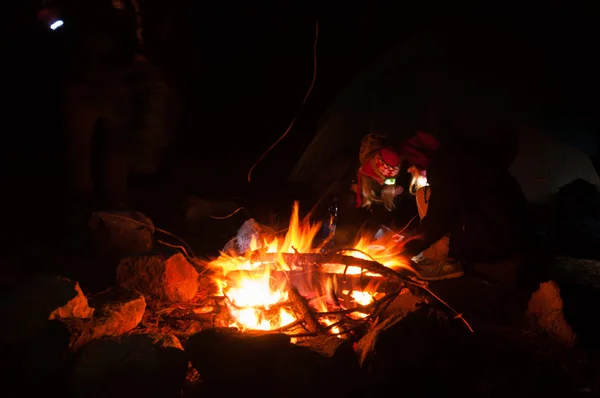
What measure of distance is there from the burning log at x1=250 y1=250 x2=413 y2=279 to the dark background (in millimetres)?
3639

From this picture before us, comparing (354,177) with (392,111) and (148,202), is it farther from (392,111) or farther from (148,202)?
(148,202)

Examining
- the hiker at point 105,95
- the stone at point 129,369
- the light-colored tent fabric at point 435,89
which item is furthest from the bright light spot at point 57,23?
the stone at point 129,369

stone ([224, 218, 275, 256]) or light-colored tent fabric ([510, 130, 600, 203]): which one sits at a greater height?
light-colored tent fabric ([510, 130, 600, 203])

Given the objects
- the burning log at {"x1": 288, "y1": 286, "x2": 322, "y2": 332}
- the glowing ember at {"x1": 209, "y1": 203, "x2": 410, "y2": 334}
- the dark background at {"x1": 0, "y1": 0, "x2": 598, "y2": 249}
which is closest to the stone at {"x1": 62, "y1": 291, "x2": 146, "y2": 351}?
the glowing ember at {"x1": 209, "y1": 203, "x2": 410, "y2": 334}

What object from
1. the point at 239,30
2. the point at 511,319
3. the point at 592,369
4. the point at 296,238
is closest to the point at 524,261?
the point at 511,319

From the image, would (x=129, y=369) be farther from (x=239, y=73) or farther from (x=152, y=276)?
(x=239, y=73)

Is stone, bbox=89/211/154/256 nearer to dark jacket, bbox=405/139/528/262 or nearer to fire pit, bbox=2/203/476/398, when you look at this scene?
fire pit, bbox=2/203/476/398

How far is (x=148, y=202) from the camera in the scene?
704 centimetres

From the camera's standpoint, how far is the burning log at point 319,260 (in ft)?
10.6

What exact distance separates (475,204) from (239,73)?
24.8 ft

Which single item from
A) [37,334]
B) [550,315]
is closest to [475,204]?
[550,315]

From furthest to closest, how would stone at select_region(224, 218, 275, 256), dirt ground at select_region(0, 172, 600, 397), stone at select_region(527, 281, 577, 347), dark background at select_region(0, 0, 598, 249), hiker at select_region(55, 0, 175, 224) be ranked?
dark background at select_region(0, 0, 598, 249) → hiker at select_region(55, 0, 175, 224) → stone at select_region(224, 218, 275, 256) → stone at select_region(527, 281, 577, 347) → dirt ground at select_region(0, 172, 600, 397)

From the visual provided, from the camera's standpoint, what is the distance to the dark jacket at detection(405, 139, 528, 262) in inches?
146

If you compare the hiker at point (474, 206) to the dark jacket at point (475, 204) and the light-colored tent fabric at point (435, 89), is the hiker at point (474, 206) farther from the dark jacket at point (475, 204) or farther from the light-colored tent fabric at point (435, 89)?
the light-colored tent fabric at point (435, 89)
